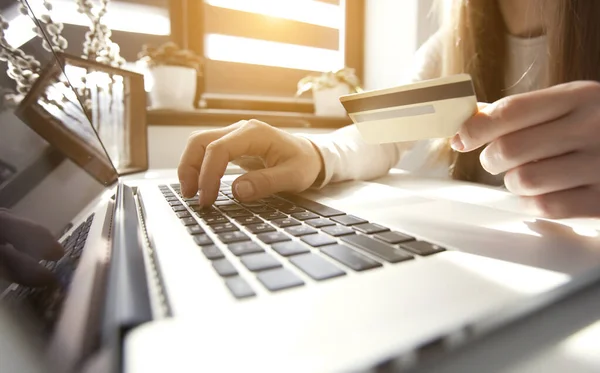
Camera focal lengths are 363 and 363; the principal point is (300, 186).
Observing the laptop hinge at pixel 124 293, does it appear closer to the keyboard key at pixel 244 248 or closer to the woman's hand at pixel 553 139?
the keyboard key at pixel 244 248

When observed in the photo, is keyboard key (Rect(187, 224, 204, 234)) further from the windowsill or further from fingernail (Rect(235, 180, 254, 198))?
the windowsill

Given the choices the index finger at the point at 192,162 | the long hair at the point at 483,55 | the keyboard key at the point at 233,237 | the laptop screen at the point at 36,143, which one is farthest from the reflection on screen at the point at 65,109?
the long hair at the point at 483,55


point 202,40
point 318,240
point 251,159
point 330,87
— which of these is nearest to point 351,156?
point 251,159

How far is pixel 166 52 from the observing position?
3.47 feet

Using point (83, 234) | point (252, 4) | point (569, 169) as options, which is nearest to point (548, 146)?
point (569, 169)

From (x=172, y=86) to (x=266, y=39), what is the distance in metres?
0.53

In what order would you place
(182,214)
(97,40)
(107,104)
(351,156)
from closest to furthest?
1. (182,214)
2. (351,156)
3. (107,104)
4. (97,40)

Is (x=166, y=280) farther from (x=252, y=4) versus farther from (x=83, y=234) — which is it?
Answer: (x=252, y=4)

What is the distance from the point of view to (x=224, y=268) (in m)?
0.20

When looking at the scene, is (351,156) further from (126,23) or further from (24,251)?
(126,23)

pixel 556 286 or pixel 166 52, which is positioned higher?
pixel 166 52

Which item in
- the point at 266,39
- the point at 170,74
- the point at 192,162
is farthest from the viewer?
the point at 266,39

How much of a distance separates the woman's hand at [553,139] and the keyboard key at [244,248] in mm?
213

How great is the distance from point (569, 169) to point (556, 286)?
0.17 m
